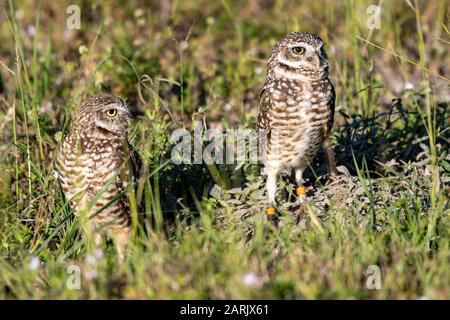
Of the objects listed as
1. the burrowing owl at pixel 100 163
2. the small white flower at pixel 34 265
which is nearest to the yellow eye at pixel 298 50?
the burrowing owl at pixel 100 163

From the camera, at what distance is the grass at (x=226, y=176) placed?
4113 mm

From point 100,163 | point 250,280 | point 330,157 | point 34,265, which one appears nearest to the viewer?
point 250,280

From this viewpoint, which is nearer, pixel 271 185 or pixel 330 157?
pixel 271 185

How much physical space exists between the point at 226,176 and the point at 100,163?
1.16 meters

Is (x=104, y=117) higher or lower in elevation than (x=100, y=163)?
higher

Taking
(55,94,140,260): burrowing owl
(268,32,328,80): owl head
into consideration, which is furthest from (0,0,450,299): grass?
(268,32,328,80): owl head

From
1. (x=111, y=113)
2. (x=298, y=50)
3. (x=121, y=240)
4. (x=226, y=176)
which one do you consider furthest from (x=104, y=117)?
(x=298, y=50)

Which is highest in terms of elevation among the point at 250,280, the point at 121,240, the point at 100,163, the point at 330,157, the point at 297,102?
the point at 297,102

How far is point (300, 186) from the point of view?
558 centimetres

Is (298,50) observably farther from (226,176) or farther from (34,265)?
(34,265)

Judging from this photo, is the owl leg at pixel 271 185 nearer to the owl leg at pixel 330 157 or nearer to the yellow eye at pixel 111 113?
the owl leg at pixel 330 157

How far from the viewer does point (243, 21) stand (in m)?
8.72
